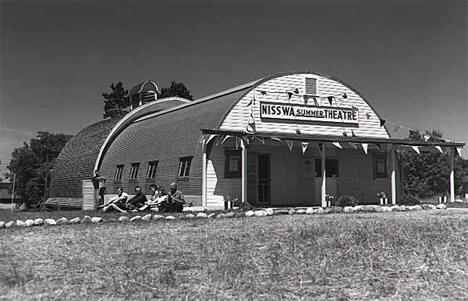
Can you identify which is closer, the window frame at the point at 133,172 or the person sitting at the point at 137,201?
the person sitting at the point at 137,201

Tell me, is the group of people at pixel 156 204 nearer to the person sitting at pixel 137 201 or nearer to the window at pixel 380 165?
the person sitting at pixel 137 201

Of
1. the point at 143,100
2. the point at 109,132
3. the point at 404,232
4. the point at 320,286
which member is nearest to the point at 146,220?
the point at 404,232

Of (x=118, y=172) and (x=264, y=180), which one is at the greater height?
(x=118, y=172)

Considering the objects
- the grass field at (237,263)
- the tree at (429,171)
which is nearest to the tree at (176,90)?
the tree at (429,171)

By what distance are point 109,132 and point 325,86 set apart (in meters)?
14.7

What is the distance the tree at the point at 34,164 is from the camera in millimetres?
52844

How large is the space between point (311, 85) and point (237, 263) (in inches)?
762

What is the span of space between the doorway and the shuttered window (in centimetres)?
372

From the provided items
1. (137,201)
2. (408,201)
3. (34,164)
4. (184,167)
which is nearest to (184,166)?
(184,167)

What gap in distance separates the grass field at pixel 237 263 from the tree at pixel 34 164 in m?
42.7

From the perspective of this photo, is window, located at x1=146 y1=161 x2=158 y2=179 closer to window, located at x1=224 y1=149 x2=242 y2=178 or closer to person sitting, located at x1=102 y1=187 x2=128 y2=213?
window, located at x1=224 y1=149 x2=242 y2=178

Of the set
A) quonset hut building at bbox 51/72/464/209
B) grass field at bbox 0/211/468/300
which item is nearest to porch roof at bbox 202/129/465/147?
quonset hut building at bbox 51/72/464/209

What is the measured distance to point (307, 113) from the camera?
26.2 metres

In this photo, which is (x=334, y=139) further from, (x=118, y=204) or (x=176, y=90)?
(x=176, y=90)
